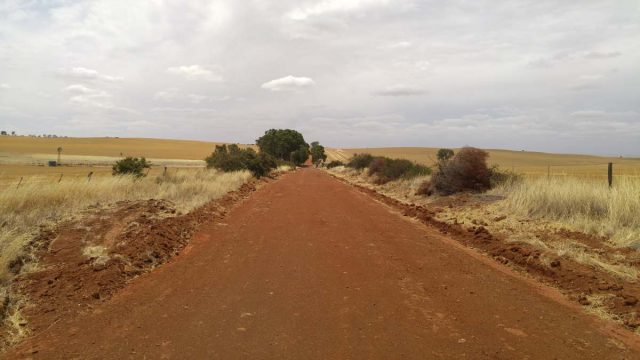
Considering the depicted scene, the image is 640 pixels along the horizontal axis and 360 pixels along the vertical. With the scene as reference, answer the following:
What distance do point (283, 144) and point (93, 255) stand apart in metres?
98.0

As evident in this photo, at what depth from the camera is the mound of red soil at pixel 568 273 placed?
6.75 metres

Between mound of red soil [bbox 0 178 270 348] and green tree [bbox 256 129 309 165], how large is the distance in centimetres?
8885

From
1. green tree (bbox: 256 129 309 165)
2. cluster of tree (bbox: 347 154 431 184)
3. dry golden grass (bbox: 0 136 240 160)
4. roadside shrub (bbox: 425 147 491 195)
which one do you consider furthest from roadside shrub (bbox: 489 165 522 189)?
dry golden grass (bbox: 0 136 240 160)

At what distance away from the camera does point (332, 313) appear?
6215 mm

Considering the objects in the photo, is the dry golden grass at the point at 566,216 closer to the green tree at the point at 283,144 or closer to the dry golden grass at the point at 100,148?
the green tree at the point at 283,144

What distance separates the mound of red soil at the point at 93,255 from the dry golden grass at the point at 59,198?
1.17 feet

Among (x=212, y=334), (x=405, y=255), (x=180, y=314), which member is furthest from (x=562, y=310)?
(x=180, y=314)

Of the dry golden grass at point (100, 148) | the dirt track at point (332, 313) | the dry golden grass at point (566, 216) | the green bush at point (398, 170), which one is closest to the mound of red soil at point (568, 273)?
the dry golden grass at point (566, 216)

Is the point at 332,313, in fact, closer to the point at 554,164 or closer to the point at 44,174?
the point at 44,174

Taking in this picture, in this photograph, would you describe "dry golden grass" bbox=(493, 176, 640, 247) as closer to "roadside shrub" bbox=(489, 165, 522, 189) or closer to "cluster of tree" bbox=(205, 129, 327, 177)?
"roadside shrub" bbox=(489, 165, 522, 189)

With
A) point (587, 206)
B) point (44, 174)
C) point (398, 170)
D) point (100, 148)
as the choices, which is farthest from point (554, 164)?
point (100, 148)

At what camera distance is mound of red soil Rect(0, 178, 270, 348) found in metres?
6.89

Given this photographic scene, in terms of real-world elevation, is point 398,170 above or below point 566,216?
above

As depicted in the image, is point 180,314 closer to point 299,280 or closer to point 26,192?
point 299,280
